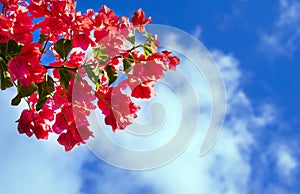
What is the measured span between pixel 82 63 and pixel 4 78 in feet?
1.34

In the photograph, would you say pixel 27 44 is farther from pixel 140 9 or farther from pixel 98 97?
pixel 140 9

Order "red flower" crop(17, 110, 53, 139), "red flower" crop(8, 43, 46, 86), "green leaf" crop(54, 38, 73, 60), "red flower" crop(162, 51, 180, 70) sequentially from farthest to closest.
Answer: "red flower" crop(17, 110, 53, 139), "red flower" crop(162, 51, 180, 70), "green leaf" crop(54, 38, 73, 60), "red flower" crop(8, 43, 46, 86)

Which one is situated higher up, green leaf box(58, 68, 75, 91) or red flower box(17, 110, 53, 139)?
green leaf box(58, 68, 75, 91)

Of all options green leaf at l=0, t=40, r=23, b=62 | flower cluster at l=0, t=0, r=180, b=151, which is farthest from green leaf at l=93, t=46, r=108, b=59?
green leaf at l=0, t=40, r=23, b=62

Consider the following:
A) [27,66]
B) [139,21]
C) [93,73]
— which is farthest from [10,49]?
[139,21]

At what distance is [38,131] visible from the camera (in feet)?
7.86

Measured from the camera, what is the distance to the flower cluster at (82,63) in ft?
6.78

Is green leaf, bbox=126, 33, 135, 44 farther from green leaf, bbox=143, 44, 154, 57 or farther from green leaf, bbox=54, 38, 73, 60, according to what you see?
green leaf, bbox=54, 38, 73, 60

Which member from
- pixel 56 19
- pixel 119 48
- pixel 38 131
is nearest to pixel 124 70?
pixel 119 48

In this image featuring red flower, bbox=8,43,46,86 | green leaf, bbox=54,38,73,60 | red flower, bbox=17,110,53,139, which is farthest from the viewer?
→ red flower, bbox=17,110,53,139

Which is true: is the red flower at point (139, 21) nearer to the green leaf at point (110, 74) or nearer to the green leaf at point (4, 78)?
the green leaf at point (110, 74)

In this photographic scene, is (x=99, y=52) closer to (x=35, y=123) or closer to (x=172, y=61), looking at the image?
(x=172, y=61)

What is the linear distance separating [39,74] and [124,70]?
0.39 m

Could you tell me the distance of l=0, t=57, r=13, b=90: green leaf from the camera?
199 centimetres
